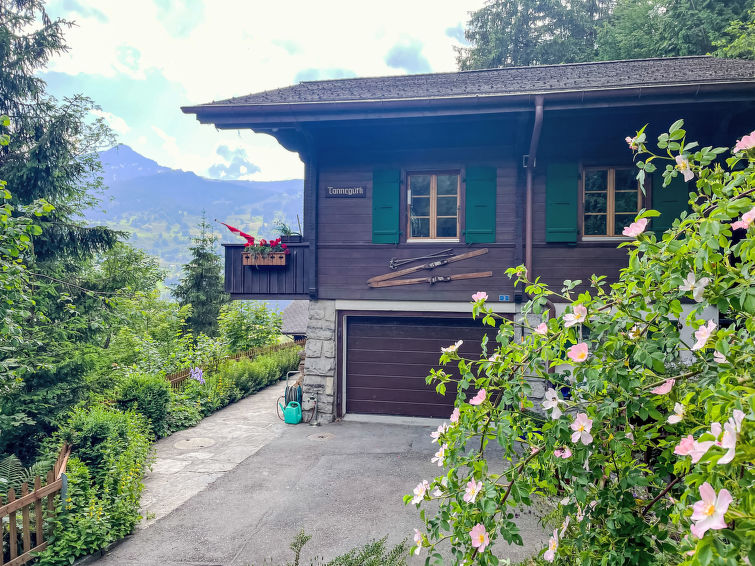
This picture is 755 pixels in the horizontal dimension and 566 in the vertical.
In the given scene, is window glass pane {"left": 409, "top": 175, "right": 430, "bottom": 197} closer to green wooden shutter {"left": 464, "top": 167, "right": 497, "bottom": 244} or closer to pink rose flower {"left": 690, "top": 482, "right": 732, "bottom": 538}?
green wooden shutter {"left": 464, "top": 167, "right": 497, "bottom": 244}

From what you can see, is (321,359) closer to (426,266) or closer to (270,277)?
(270,277)

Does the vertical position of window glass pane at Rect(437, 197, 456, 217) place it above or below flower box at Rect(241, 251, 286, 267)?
above

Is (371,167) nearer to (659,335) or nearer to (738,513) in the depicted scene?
(659,335)

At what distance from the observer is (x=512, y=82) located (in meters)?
9.60

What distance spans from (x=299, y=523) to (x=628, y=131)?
8165mm

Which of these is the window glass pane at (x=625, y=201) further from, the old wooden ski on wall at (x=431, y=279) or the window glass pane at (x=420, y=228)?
the window glass pane at (x=420, y=228)

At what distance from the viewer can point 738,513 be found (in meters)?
0.97

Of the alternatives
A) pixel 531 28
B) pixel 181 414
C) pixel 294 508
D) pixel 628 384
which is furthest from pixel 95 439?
pixel 531 28

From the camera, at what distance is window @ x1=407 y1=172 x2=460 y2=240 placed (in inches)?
345

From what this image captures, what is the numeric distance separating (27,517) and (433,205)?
726cm

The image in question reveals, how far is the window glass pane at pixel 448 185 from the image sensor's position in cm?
881

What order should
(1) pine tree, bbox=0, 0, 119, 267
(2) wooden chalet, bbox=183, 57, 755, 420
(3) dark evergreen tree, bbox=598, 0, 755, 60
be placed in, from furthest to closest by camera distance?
(3) dark evergreen tree, bbox=598, 0, 755, 60, (1) pine tree, bbox=0, 0, 119, 267, (2) wooden chalet, bbox=183, 57, 755, 420

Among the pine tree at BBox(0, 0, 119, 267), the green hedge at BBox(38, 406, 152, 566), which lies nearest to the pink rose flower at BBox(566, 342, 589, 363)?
the green hedge at BBox(38, 406, 152, 566)

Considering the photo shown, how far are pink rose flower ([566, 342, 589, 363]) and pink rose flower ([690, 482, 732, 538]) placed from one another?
0.81m
